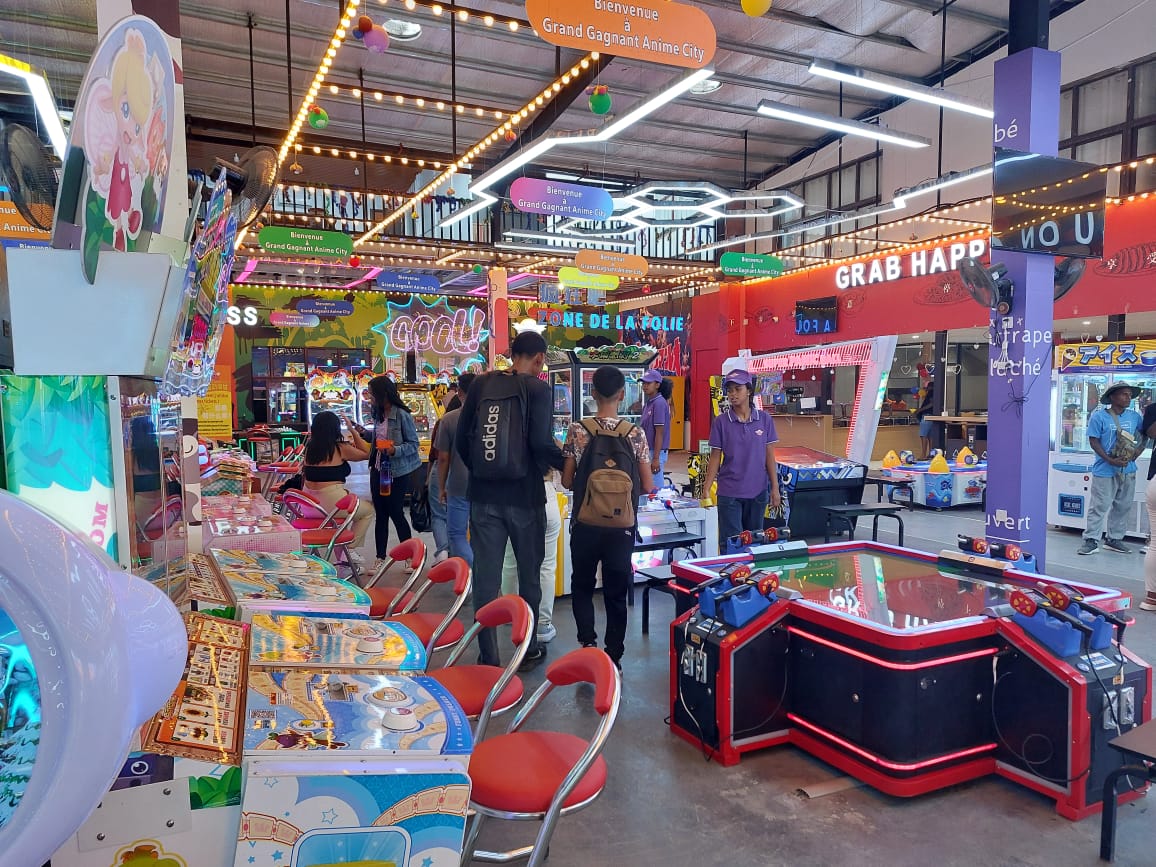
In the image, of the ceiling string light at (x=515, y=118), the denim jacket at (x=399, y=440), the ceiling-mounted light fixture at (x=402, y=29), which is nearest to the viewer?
the ceiling string light at (x=515, y=118)

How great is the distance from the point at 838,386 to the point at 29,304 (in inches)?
622

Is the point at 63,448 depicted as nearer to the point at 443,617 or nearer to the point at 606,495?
the point at 443,617

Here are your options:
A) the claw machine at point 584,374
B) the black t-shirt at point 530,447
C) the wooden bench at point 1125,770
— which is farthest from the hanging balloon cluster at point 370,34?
the wooden bench at point 1125,770

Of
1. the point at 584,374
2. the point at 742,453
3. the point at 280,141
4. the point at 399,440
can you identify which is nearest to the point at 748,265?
the point at 584,374

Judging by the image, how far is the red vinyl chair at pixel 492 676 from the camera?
2.32 meters

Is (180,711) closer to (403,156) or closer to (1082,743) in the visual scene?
(1082,743)

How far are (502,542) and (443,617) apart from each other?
70 cm

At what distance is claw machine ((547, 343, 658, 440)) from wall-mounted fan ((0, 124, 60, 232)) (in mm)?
5223

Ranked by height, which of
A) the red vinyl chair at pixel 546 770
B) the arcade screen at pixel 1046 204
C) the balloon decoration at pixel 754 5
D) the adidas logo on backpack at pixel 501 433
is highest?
the balloon decoration at pixel 754 5

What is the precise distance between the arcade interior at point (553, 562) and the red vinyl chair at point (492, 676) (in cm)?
2

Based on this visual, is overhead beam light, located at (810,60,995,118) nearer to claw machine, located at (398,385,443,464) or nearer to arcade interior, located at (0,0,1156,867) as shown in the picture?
arcade interior, located at (0,0,1156,867)

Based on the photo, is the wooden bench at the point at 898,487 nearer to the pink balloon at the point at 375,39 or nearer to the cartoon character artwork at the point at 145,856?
the pink balloon at the point at 375,39

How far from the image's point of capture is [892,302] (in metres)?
12.5

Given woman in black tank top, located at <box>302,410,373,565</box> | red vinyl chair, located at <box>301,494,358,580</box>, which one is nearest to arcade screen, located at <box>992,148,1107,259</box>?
red vinyl chair, located at <box>301,494,358,580</box>
